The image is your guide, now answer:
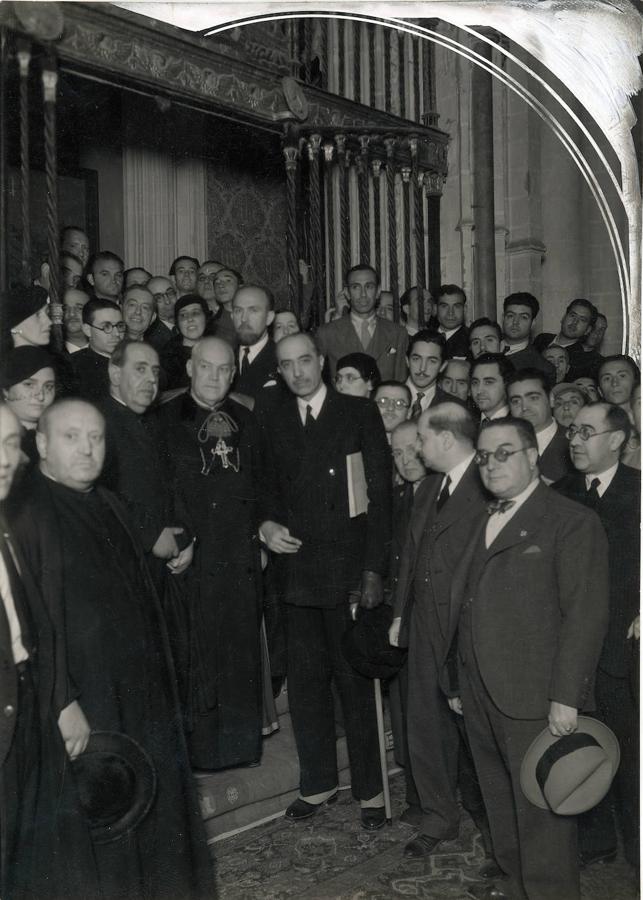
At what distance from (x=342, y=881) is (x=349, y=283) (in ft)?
10.9

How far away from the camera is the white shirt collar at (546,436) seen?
4.30 m

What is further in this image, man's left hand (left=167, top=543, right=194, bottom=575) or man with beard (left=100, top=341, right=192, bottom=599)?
man's left hand (left=167, top=543, right=194, bottom=575)

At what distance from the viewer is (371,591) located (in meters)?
4.07

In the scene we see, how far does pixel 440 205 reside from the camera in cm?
745

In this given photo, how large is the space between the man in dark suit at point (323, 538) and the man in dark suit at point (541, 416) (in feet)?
2.33

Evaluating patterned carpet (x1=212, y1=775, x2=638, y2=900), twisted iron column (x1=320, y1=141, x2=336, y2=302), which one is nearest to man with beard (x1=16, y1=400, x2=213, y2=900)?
patterned carpet (x1=212, y1=775, x2=638, y2=900)

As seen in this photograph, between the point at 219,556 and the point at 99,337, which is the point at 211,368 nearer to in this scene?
the point at 99,337

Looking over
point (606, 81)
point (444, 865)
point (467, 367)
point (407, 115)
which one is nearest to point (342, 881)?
point (444, 865)

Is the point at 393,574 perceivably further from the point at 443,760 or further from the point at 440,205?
the point at 440,205

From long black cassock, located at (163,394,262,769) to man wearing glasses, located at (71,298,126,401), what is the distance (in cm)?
40

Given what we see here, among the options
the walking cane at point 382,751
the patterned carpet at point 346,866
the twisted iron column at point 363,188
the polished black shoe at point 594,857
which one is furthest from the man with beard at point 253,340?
the polished black shoe at point 594,857

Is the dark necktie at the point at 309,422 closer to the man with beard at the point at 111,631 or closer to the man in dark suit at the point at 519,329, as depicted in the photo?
the man with beard at the point at 111,631

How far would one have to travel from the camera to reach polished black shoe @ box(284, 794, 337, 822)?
414 centimetres

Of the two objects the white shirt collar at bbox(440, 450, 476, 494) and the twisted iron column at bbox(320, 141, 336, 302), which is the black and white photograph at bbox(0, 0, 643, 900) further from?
the twisted iron column at bbox(320, 141, 336, 302)
